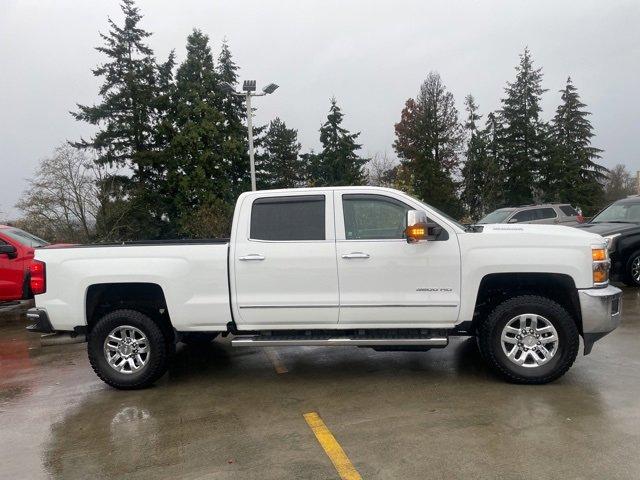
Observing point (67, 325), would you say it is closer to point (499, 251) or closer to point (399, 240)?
point (399, 240)

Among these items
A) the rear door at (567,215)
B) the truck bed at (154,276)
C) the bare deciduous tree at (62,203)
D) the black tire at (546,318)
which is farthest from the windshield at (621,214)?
the bare deciduous tree at (62,203)

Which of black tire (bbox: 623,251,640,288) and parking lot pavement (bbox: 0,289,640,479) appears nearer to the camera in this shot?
parking lot pavement (bbox: 0,289,640,479)

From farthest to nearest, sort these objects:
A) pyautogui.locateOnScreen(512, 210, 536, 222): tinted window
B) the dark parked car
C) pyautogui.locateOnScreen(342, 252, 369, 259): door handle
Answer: pyautogui.locateOnScreen(512, 210, 536, 222): tinted window
the dark parked car
pyautogui.locateOnScreen(342, 252, 369, 259): door handle

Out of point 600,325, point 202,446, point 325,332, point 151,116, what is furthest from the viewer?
point 151,116

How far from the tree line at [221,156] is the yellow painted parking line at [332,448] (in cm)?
1891

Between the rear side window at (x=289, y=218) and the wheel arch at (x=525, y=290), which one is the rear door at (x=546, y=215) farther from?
the rear side window at (x=289, y=218)

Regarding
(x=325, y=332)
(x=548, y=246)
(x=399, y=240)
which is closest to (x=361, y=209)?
(x=399, y=240)

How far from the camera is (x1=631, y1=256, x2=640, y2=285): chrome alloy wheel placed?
31.9ft

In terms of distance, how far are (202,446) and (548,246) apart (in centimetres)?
356

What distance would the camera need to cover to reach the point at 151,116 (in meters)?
35.6

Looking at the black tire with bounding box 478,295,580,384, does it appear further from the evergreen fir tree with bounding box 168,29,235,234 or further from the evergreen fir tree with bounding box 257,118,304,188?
the evergreen fir tree with bounding box 257,118,304,188

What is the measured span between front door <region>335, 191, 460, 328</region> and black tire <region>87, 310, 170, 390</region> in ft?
6.48

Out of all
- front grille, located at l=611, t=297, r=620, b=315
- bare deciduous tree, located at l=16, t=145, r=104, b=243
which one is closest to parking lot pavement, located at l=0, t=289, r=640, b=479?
front grille, located at l=611, t=297, r=620, b=315

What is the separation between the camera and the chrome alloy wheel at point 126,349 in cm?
527
